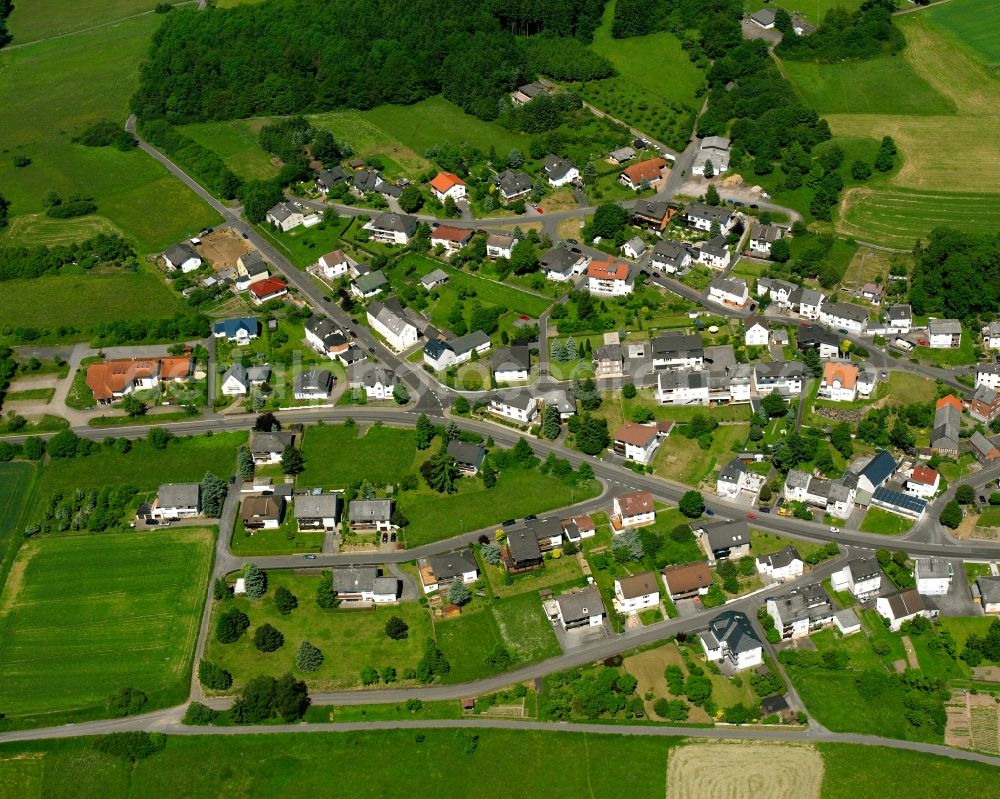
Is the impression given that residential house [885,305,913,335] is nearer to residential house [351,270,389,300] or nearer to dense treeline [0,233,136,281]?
residential house [351,270,389,300]

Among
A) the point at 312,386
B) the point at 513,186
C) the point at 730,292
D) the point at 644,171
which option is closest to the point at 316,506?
the point at 312,386

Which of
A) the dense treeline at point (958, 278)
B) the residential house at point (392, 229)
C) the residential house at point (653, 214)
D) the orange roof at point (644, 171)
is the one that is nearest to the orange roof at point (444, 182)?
the residential house at point (392, 229)

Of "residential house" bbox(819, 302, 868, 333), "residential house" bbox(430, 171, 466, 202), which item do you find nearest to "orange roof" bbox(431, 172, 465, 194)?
"residential house" bbox(430, 171, 466, 202)

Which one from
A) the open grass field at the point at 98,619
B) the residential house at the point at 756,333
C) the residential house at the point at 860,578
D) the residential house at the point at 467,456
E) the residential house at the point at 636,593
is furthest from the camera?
the residential house at the point at 756,333

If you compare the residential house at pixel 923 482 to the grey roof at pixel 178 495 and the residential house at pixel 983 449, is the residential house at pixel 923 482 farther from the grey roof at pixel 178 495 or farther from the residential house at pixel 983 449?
the grey roof at pixel 178 495

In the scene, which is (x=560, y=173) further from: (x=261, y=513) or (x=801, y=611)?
(x=801, y=611)

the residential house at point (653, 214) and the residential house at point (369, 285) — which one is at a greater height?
the residential house at point (653, 214)
